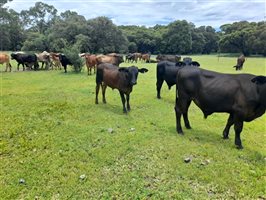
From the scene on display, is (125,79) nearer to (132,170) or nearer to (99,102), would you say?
(99,102)

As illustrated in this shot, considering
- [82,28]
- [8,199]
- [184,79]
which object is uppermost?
[82,28]

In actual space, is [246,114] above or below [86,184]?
above

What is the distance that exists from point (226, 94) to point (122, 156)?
251 centimetres

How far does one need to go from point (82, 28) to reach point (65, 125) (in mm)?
37907

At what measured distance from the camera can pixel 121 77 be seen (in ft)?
26.1

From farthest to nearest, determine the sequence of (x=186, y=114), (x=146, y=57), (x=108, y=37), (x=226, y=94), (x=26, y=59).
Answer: (x=108, y=37) → (x=146, y=57) → (x=26, y=59) → (x=186, y=114) → (x=226, y=94)

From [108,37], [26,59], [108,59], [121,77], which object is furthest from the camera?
[108,37]

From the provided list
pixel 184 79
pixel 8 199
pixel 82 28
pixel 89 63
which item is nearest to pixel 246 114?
pixel 184 79

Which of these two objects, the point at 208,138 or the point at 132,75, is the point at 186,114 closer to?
the point at 208,138

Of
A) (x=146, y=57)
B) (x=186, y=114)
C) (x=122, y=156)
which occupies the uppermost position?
(x=146, y=57)

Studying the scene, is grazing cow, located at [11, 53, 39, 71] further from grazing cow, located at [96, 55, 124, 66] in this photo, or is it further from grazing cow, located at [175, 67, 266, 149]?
grazing cow, located at [175, 67, 266, 149]

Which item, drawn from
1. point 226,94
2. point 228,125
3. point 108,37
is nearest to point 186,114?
point 228,125

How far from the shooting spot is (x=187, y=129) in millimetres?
6551

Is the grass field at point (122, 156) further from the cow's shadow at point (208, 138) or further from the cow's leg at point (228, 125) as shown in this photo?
the cow's leg at point (228, 125)
